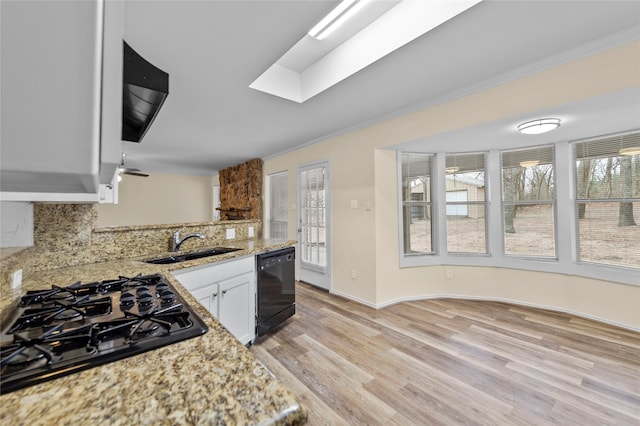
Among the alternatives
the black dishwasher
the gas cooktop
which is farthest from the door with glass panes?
the gas cooktop

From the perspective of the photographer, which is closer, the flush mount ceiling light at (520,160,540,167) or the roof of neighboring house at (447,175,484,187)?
the flush mount ceiling light at (520,160,540,167)

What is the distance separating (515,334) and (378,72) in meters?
2.74

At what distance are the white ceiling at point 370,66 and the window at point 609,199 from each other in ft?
0.96

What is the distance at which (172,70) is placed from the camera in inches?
78.3

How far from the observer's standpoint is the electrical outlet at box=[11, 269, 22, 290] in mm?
1176

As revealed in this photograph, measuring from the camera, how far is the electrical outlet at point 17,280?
3.86 ft

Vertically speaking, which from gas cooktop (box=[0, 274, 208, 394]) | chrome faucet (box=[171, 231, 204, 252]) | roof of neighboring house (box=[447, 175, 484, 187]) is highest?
roof of neighboring house (box=[447, 175, 484, 187])

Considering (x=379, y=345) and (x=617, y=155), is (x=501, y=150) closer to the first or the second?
(x=617, y=155)

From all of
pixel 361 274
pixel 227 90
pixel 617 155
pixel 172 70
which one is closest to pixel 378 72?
pixel 227 90

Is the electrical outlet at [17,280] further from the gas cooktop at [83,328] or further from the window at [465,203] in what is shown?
the window at [465,203]

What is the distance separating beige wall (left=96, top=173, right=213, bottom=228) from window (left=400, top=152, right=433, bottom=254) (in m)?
6.29

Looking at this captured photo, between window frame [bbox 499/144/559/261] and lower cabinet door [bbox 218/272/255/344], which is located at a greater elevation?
window frame [bbox 499/144/559/261]

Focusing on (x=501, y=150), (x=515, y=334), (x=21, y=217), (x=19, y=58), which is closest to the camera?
(x=19, y=58)

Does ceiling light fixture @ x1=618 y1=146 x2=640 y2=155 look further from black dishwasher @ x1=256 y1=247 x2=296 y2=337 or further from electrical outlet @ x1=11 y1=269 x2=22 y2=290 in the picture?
electrical outlet @ x1=11 y1=269 x2=22 y2=290
